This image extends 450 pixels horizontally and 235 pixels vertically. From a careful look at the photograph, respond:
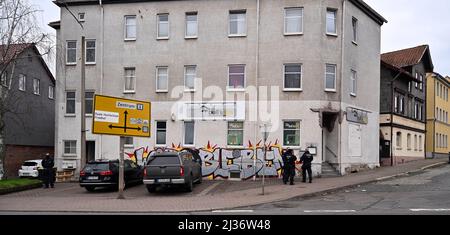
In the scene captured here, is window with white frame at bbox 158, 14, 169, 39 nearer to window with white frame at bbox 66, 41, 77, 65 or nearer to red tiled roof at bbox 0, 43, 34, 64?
window with white frame at bbox 66, 41, 77, 65

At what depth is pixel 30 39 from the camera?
26234 mm

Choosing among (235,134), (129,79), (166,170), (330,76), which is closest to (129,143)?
(129,79)

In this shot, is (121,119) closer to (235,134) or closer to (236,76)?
(235,134)

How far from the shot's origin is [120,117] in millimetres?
21188

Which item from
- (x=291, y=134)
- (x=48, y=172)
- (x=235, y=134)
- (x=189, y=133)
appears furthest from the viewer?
(x=189, y=133)

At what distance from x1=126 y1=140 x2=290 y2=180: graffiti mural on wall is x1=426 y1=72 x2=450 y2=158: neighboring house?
28591 mm

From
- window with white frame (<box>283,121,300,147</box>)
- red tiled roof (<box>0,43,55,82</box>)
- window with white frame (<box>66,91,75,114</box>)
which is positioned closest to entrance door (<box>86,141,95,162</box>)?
window with white frame (<box>66,91,75,114</box>)

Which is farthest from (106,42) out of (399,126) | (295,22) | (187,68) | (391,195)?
(399,126)

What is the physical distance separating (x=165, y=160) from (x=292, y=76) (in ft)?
33.5

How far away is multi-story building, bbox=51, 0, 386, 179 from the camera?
28.1m

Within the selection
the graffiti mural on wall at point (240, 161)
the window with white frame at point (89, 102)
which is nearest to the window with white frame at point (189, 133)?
the graffiti mural on wall at point (240, 161)

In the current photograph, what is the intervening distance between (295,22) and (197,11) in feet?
19.4

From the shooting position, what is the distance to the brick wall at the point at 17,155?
39281 mm

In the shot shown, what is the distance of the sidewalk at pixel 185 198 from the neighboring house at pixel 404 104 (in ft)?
42.5
